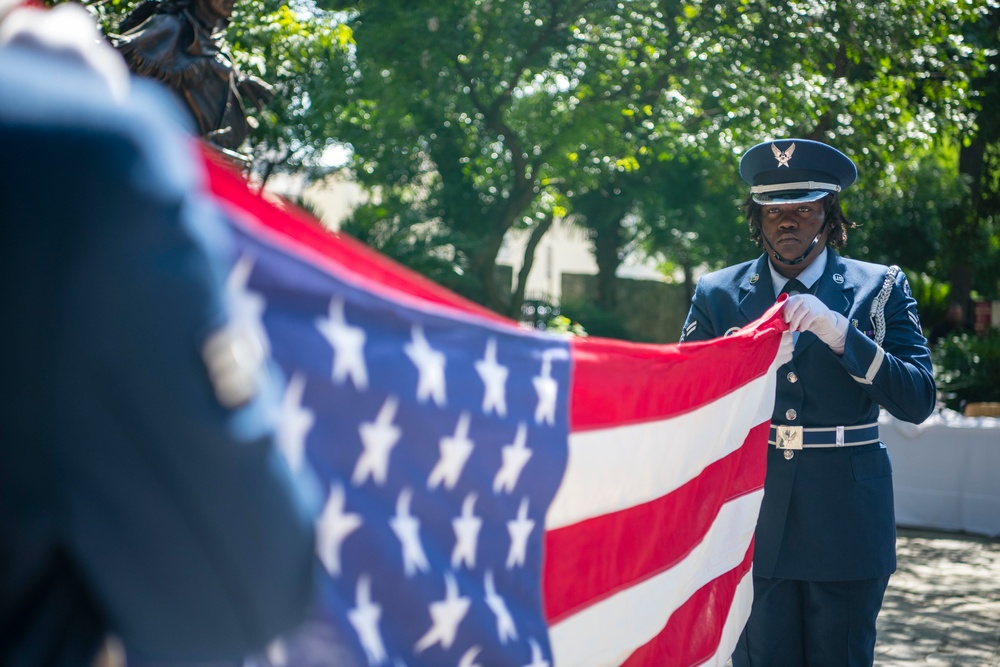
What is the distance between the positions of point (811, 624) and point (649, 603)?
0.97 meters

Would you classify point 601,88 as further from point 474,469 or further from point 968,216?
point 474,469

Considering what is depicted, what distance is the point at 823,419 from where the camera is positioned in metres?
3.28

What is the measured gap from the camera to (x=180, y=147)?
0.96 meters

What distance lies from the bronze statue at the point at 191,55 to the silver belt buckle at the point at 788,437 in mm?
2327

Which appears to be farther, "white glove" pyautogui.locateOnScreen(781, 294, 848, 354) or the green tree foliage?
the green tree foliage

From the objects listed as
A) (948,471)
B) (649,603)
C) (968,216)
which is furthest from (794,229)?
(968,216)

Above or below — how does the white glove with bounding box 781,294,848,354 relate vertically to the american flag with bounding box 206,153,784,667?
above

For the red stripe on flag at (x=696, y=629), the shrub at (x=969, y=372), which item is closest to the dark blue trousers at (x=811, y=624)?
the red stripe on flag at (x=696, y=629)

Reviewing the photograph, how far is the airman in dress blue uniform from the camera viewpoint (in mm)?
3137

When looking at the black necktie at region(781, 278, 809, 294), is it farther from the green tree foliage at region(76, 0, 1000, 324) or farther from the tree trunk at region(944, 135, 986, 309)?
the tree trunk at region(944, 135, 986, 309)

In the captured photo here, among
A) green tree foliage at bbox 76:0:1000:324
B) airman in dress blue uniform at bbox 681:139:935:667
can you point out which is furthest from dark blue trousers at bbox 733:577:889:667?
green tree foliage at bbox 76:0:1000:324

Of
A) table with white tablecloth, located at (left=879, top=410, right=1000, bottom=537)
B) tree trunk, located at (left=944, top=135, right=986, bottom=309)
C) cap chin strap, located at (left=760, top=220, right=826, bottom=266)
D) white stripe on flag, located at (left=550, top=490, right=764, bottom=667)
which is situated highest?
tree trunk, located at (left=944, top=135, right=986, bottom=309)

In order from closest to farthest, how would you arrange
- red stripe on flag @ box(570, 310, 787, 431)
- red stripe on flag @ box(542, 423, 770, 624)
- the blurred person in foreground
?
the blurred person in foreground, red stripe on flag @ box(542, 423, 770, 624), red stripe on flag @ box(570, 310, 787, 431)

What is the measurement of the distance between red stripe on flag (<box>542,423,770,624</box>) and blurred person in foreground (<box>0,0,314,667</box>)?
1.14 metres
